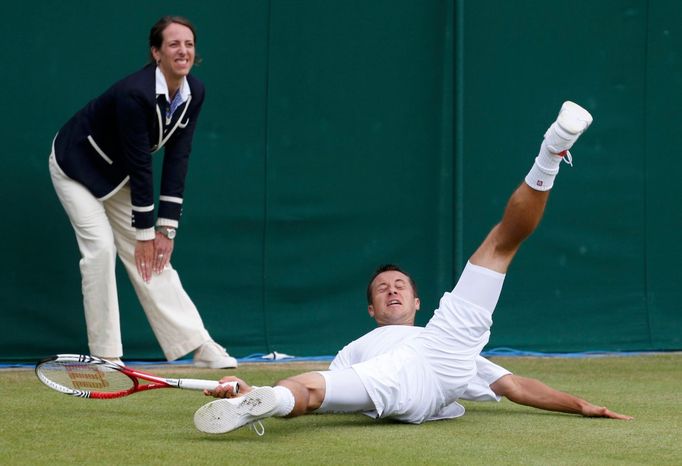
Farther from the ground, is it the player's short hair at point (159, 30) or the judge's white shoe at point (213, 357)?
the player's short hair at point (159, 30)

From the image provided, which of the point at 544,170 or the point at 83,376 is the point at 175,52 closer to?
the point at 83,376

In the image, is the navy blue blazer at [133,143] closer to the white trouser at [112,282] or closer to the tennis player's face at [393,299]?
the white trouser at [112,282]

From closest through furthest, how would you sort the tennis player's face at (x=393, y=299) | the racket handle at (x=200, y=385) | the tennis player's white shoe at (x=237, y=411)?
the tennis player's white shoe at (x=237, y=411)
the racket handle at (x=200, y=385)
the tennis player's face at (x=393, y=299)

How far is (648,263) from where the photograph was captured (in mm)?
7977

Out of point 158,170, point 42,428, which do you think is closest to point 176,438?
point 42,428

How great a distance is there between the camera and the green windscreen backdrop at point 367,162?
6.98 meters

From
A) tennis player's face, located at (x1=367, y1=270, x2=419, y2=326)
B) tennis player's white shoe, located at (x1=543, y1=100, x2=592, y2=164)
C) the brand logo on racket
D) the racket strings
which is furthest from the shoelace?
tennis player's white shoe, located at (x1=543, y1=100, x2=592, y2=164)

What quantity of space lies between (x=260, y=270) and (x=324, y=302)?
0.42 m

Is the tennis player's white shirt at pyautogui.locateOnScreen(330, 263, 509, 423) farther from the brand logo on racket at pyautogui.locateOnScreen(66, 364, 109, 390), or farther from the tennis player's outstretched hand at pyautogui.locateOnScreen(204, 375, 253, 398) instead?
the brand logo on racket at pyautogui.locateOnScreen(66, 364, 109, 390)

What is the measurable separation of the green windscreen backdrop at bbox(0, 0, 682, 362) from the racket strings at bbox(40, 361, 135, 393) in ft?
7.33

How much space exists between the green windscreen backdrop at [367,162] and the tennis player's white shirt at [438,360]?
257 cm

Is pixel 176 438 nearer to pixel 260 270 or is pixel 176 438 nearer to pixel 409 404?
pixel 409 404

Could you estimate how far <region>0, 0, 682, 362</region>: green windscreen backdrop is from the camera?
6980mm

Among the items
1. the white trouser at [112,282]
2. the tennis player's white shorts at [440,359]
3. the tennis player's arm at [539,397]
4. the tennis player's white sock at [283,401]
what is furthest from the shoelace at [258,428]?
the white trouser at [112,282]
